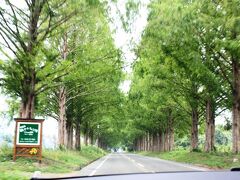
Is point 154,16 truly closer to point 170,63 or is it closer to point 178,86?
point 170,63

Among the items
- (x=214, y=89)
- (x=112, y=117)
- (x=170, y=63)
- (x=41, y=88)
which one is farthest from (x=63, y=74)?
(x=112, y=117)

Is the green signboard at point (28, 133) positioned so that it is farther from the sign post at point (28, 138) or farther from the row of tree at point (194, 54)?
the row of tree at point (194, 54)

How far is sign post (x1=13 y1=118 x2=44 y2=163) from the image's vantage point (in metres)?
20.5

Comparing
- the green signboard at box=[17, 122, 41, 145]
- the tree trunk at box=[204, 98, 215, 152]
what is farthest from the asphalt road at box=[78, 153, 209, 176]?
the tree trunk at box=[204, 98, 215, 152]

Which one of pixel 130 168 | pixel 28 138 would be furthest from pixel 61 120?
pixel 28 138

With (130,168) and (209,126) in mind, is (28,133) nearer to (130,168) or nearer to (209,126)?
(130,168)

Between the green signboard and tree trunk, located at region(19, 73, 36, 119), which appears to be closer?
the green signboard

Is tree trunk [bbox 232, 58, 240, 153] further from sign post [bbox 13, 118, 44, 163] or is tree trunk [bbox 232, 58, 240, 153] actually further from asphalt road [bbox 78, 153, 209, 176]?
sign post [bbox 13, 118, 44, 163]

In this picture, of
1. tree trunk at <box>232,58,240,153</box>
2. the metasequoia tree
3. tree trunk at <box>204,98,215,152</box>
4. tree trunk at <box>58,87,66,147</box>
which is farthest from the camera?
tree trunk at <box>204,98,215,152</box>

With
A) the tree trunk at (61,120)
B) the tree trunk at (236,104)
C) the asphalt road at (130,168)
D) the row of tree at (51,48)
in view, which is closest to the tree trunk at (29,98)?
the row of tree at (51,48)

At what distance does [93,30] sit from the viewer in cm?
2619

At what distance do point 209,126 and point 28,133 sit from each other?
1759 centimetres

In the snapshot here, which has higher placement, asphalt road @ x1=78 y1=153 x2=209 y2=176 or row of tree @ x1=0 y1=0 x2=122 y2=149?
row of tree @ x1=0 y1=0 x2=122 y2=149

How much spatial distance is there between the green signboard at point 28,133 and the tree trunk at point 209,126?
656 inches
